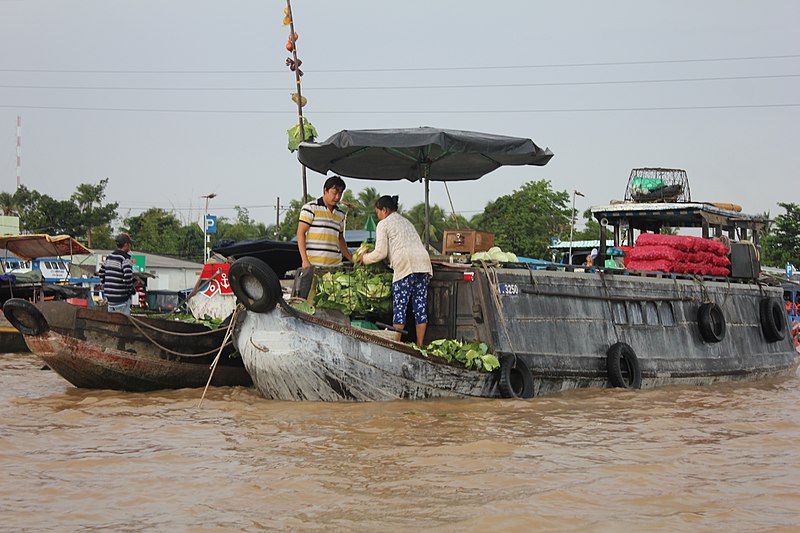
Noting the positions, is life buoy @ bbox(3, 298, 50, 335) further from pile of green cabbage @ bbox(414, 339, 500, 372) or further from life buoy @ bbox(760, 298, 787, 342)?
life buoy @ bbox(760, 298, 787, 342)

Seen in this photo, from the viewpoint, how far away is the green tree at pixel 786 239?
4122cm

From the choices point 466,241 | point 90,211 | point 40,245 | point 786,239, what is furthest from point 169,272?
point 466,241

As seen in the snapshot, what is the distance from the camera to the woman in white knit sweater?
8055 millimetres

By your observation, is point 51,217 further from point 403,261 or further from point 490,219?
point 403,261

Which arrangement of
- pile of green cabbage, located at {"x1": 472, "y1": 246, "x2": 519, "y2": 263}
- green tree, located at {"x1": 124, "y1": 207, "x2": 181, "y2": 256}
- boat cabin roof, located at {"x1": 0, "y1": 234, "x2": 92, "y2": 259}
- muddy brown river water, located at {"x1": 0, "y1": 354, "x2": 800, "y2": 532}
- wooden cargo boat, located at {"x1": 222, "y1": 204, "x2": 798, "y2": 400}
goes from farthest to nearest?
green tree, located at {"x1": 124, "y1": 207, "x2": 181, "y2": 256} < boat cabin roof, located at {"x1": 0, "y1": 234, "x2": 92, "y2": 259} < pile of green cabbage, located at {"x1": 472, "y1": 246, "x2": 519, "y2": 263} < wooden cargo boat, located at {"x1": 222, "y1": 204, "x2": 798, "y2": 400} < muddy brown river water, located at {"x1": 0, "y1": 354, "x2": 800, "y2": 532}

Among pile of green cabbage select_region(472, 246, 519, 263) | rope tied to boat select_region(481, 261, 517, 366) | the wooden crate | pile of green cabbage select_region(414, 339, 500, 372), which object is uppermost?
the wooden crate

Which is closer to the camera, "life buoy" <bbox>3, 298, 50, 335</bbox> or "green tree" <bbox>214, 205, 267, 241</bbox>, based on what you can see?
"life buoy" <bbox>3, 298, 50, 335</bbox>

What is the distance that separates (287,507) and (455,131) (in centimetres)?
505

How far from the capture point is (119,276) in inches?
384

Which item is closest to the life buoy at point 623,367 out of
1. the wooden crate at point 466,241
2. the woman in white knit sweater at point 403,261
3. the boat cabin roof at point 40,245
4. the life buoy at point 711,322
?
the life buoy at point 711,322

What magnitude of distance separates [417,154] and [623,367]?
345cm

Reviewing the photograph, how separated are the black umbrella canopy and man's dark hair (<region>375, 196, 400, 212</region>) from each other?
0.54 meters

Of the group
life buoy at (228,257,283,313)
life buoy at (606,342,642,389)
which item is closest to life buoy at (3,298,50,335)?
life buoy at (228,257,283,313)

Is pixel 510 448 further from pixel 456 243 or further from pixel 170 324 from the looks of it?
pixel 170 324
